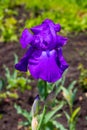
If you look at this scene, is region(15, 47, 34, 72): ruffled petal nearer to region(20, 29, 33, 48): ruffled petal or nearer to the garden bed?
region(20, 29, 33, 48): ruffled petal

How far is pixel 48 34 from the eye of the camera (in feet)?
6.55

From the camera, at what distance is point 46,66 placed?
188 centimetres

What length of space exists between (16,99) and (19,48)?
113 centimetres

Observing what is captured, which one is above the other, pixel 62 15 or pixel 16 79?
pixel 62 15

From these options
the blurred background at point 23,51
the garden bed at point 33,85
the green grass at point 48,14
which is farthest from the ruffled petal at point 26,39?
the green grass at point 48,14

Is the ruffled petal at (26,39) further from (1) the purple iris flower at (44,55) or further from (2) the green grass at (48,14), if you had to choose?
(2) the green grass at (48,14)

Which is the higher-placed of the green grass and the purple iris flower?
the green grass

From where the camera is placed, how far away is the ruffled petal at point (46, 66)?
6.16 ft

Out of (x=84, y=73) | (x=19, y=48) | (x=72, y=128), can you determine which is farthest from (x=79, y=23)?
(x=72, y=128)

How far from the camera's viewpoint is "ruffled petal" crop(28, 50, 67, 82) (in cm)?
188

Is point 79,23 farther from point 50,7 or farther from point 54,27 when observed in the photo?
point 54,27

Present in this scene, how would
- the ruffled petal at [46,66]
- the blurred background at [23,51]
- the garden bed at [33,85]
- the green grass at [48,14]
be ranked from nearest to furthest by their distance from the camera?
the ruffled petal at [46,66]
the garden bed at [33,85]
the blurred background at [23,51]
the green grass at [48,14]

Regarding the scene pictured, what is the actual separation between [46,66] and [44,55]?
6cm

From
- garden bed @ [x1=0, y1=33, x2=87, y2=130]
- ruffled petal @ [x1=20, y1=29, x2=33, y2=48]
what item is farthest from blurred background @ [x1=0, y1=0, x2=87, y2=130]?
ruffled petal @ [x1=20, y1=29, x2=33, y2=48]
